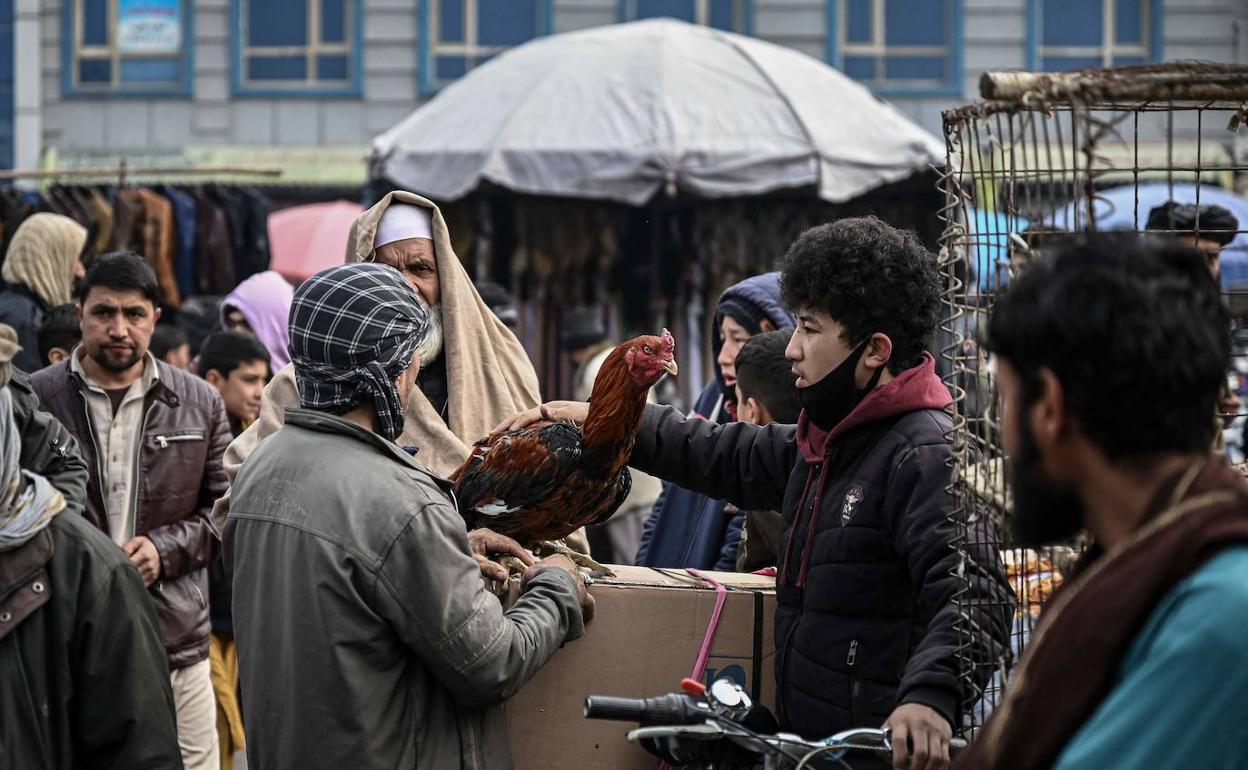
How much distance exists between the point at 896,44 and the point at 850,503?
15.4 m

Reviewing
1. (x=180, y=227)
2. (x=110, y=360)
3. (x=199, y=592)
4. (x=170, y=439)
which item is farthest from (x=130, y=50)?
(x=199, y=592)

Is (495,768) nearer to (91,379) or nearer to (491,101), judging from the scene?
(91,379)

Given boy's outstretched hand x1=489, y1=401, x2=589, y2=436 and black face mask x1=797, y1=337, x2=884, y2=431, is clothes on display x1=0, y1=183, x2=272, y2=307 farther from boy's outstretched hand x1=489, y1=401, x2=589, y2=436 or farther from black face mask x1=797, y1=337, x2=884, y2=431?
black face mask x1=797, y1=337, x2=884, y2=431

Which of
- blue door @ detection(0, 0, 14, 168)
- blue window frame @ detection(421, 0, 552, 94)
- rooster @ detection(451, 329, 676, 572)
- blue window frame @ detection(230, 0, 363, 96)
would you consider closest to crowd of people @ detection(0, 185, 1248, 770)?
rooster @ detection(451, 329, 676, 572)

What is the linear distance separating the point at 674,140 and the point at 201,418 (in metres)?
5.10

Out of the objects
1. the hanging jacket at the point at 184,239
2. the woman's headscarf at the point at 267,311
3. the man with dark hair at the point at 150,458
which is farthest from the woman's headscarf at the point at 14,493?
the hanging jacket at the point at 184,239

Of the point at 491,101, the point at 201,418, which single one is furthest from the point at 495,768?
the point at 491,101

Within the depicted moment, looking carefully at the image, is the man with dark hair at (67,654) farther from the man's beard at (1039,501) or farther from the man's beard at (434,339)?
the man's beard at (1039,501)

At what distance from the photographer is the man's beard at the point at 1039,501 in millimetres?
1884

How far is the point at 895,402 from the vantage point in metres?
3.16

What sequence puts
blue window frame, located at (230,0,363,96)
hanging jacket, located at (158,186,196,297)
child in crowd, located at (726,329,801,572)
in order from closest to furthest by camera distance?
child in crowd, located at (726,329,801,572)
hanging jacket, located at (158,186,196,297)
blue window frame, located at (230,0,363,96)

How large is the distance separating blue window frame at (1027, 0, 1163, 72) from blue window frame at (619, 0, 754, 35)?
3.55 meters

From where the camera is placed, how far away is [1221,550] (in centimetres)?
167

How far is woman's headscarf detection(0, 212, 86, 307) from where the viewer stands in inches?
285
